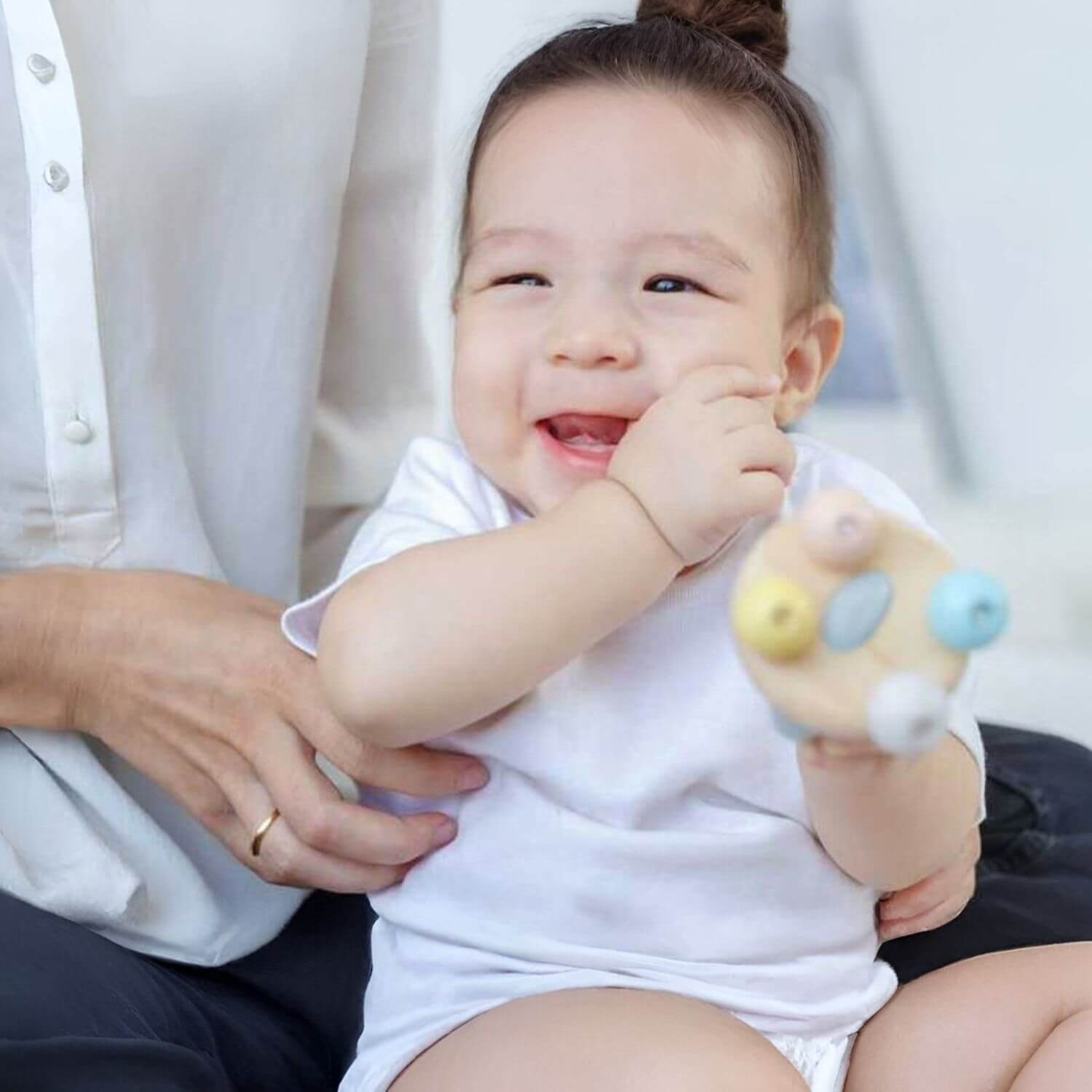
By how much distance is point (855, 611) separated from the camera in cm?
54

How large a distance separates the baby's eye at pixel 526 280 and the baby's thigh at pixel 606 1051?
1.17 ft

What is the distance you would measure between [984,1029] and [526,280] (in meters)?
0.45

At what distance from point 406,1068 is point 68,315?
1.53 ft

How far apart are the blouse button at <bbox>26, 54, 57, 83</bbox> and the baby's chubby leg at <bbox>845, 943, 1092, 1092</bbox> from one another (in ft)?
2.25

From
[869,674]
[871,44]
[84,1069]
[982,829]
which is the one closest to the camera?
[869,674]

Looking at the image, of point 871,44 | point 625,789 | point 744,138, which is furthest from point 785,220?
point 871,44

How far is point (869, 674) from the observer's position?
55 cm

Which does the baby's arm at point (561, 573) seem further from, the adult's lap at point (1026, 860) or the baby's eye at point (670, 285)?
the adult's lap at point (1026, 860)

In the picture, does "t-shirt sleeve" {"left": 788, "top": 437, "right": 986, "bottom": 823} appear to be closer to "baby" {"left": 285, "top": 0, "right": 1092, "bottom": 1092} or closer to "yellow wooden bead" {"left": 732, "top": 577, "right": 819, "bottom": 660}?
"baby" {"left": 285, "top": 0, "right": 1092, "bottom": 1092}

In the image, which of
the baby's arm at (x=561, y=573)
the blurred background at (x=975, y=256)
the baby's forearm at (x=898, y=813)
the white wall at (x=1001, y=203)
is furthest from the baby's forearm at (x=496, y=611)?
the white wall at (x=1001, y=203)

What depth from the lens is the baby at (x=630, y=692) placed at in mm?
717

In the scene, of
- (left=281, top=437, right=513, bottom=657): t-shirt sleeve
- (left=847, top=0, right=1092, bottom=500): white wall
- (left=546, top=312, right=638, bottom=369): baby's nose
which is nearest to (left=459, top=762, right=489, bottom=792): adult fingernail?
(left=281, top=437, right=513, bottom=657): t-shirt sleeve

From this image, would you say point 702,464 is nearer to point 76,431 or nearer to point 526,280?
point 526,280

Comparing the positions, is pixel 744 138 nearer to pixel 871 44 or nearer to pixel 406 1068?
pixel 406 1068
